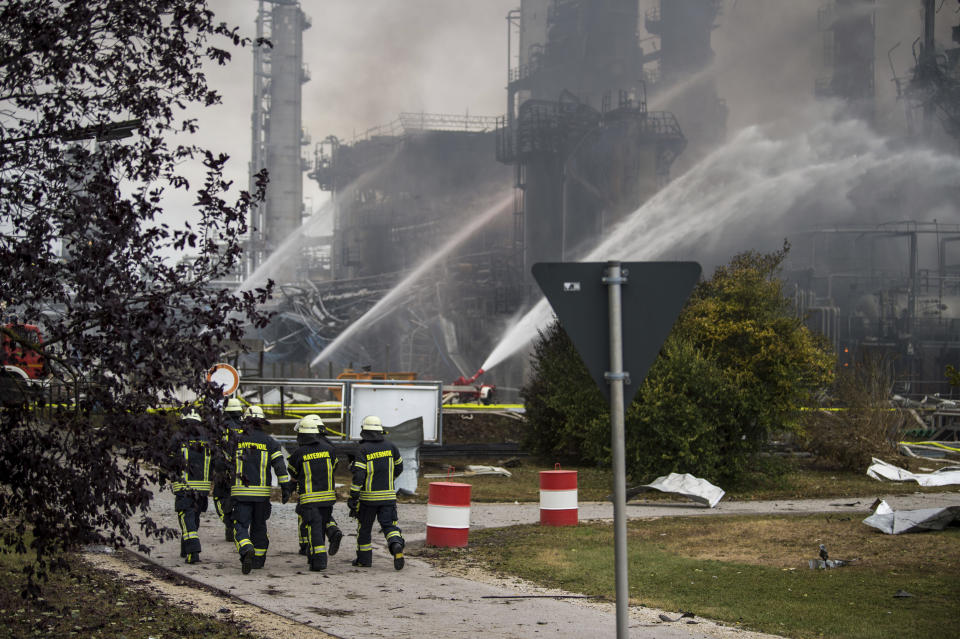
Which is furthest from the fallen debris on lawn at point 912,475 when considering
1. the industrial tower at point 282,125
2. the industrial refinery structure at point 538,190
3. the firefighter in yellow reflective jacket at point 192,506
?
the industrial tower at point 282,125

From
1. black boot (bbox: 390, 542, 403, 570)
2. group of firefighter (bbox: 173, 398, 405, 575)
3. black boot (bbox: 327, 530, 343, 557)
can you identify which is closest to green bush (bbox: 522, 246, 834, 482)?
black boot (bbox: 327, 530, 343, 557)

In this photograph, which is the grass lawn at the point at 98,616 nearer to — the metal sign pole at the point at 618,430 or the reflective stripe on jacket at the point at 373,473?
the reflective stripe on jacket at the point at 373,473

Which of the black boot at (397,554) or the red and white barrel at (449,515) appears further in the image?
the red and white barrel at (449,515)

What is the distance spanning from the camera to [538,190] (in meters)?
65.1

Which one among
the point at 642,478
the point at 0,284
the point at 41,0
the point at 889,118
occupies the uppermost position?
the point at 889,118

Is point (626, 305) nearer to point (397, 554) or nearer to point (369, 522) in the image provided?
point (397, 554)

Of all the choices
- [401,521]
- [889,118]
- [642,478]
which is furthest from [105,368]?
[889,118]

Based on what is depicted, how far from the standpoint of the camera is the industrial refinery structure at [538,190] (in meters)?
58.4

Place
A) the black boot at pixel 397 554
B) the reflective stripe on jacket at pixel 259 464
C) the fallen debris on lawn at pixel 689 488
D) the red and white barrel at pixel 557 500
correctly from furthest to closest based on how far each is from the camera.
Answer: the fallen debris on lawn at pixel 689 488
the red and white barrel at pixel 557 500
the reflective stripe on jacket at pixel 259 464
the black boot at pixel 397 554

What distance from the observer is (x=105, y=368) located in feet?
16.8

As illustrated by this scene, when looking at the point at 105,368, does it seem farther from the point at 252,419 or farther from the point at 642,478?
the point at 642,478

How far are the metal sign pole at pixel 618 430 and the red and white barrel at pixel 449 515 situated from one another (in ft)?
23.3

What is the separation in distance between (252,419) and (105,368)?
87 centimetres

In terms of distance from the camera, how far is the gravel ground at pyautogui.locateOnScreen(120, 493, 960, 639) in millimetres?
7301
